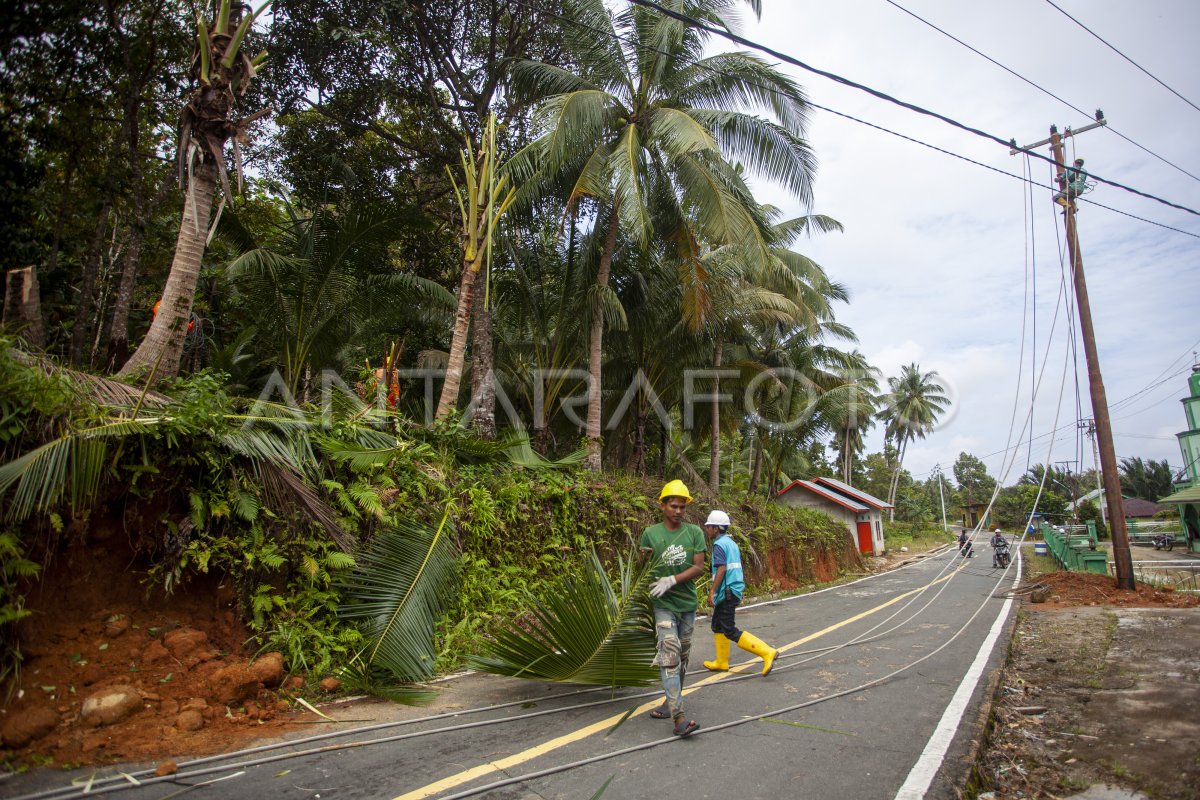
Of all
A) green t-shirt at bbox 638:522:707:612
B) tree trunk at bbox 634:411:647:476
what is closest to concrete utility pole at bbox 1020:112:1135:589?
tree trunk at bbox 634:411:647:476

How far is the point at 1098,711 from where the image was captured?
5.25 meters

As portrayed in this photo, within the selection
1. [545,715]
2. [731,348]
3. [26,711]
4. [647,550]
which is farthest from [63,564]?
[731,348]

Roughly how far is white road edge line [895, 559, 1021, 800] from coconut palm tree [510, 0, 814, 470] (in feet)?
24.6

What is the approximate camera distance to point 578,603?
4.77m

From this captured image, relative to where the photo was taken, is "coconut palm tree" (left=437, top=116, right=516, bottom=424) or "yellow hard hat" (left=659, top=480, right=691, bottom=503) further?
"coconut palm tree" (left=437, top=116, right=516, bottom=424)

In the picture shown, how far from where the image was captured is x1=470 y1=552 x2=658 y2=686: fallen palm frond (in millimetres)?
4820

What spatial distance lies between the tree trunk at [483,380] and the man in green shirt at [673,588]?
20.3ft

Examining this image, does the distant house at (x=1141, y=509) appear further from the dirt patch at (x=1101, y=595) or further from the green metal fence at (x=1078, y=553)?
the dirt patch at (x=1101, y=595)

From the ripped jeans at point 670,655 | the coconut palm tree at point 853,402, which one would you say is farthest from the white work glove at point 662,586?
the coconut palm tree at point 853,402

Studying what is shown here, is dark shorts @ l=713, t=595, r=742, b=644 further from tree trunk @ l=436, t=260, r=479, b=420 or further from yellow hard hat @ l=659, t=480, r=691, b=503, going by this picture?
tree trunk @ l=436, t=260, r=479, b=420

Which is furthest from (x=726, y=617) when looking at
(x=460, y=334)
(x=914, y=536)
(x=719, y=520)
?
(x=914, y=536)

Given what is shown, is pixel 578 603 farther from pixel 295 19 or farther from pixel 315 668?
pixel 295 19

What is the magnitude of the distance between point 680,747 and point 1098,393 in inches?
536

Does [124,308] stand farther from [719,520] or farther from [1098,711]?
[1098,711]
